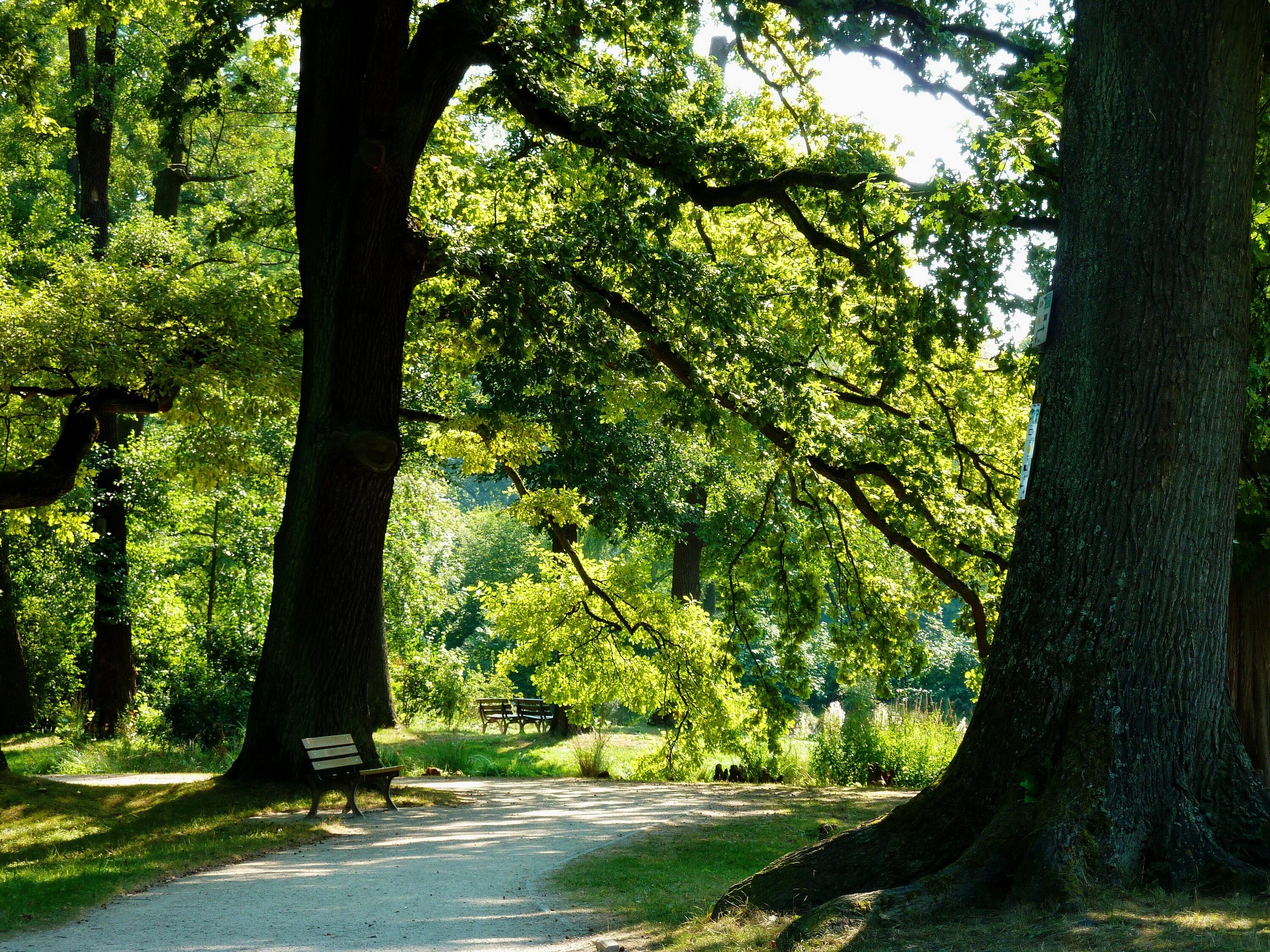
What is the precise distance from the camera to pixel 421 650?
30062mm

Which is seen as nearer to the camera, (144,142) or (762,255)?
(762,255)

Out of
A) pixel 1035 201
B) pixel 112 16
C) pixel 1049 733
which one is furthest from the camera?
pixel 112 16

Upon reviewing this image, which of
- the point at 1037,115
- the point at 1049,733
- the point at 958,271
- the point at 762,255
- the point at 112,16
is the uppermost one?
the point at 112,16

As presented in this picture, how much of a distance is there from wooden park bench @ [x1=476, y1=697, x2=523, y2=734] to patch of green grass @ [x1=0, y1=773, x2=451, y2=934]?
56.0 feet

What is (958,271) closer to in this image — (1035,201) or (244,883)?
(1035,201)

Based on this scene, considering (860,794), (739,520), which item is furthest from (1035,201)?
(739,520)

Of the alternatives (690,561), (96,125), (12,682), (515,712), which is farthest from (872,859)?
(515,712)

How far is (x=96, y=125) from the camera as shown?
1923cm

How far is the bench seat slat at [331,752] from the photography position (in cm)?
1027

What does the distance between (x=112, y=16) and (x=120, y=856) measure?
37.5 feet

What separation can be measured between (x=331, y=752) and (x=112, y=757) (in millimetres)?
8524

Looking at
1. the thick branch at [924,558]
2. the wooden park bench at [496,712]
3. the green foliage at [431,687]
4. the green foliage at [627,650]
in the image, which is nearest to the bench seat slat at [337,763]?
the thick branch at [924,558]

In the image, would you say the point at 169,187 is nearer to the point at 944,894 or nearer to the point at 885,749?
the point at 885,749

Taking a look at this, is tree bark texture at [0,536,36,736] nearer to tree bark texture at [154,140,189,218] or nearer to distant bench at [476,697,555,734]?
tree bark texture at [154,140,189,218]
